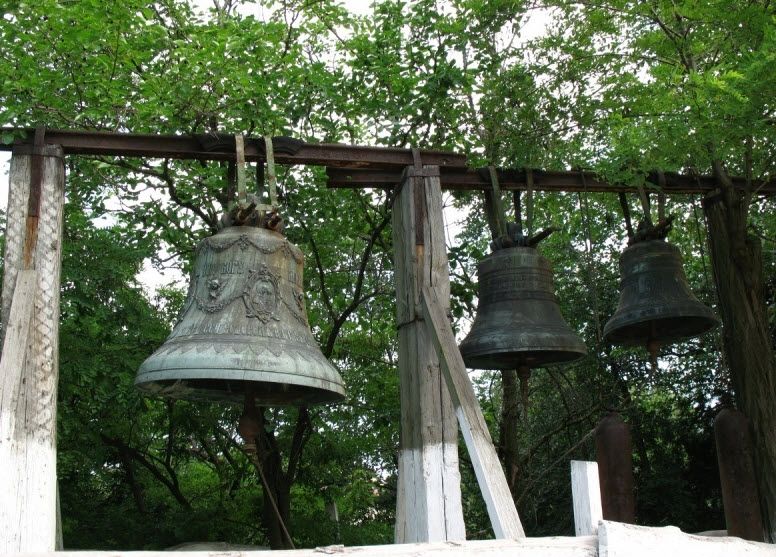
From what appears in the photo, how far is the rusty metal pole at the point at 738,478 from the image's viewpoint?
5.83 meters

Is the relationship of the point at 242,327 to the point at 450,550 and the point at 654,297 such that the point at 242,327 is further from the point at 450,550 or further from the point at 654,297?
the point at 654,297

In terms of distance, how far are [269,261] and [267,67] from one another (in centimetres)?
452

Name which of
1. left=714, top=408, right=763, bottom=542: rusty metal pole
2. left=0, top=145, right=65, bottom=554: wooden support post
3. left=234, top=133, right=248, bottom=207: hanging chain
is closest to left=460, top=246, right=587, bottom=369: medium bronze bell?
left=714, top=408, right=763, bottom=542: rusty metal pole

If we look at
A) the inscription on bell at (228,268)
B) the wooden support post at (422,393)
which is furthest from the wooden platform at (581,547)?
the inscription on bell at (228,268)

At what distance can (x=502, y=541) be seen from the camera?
3.25 metres

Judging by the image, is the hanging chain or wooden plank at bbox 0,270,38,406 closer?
wooden plank at bbox 0,270,38,406

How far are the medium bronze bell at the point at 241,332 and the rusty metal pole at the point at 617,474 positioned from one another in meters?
2.39

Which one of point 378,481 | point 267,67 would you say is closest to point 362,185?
point 267,67

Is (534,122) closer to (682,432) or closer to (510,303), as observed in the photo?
(510,303)

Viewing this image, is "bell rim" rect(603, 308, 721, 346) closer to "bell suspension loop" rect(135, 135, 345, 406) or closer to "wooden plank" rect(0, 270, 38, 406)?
"bell suspension loop" rect(135, 135, 345, 406)

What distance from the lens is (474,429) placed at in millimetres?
4285

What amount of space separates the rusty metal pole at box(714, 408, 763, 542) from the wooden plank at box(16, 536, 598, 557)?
304 centimetres

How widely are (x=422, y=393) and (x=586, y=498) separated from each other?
164cm

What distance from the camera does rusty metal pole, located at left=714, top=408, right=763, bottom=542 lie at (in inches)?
230
